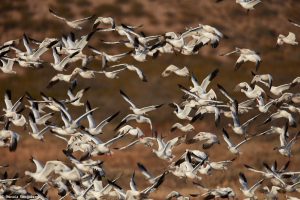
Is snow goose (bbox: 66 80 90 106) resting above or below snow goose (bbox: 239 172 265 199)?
above

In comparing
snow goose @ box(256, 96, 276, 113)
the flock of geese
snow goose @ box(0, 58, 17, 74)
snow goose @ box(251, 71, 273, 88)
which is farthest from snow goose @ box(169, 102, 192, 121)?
snow goose @ box(0, 58, 17, 74)

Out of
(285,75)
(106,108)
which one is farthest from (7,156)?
(285,75)

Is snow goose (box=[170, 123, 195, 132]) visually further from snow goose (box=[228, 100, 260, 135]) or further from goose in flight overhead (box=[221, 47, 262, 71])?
goose in flight overhead (box=[221, 47, 262, 71])

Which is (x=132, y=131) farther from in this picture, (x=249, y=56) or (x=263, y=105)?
(x=249, y=56)

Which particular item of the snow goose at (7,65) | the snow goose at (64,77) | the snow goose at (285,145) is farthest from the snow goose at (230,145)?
the snow goose at (7,65)

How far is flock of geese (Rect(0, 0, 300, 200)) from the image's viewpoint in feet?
84.5

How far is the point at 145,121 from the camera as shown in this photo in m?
27.3

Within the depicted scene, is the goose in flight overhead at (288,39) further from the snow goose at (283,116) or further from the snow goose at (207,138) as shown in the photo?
the snow goose at (207,138)

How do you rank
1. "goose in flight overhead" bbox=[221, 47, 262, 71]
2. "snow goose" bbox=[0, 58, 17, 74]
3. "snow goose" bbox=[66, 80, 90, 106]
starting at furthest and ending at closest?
1. "snow goose" bbox=[0, 58, 17, 74]
2. "goose in flight overhead" bbox=[221, 47, 262, 71]
3. "snow goose" bbox=[66, 80, 90, 106]

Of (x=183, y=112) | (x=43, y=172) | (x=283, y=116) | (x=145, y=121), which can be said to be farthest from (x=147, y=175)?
(x=283, y=116)

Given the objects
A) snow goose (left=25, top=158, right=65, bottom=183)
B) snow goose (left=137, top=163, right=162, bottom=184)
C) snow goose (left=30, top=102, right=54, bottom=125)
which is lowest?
snow goose (left=137, top=163, right=162, bottom=184)

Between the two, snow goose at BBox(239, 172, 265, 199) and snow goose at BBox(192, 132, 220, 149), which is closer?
snow goose at BBox(239, 172, 265, 199)

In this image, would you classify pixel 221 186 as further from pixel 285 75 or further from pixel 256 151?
pixel 285 75

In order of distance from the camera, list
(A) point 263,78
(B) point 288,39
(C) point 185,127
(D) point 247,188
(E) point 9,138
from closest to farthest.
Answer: (D) point 247,188
(E) point 9,138
(C) point 185,127
(A) point 263,78
(B) point 288,39
